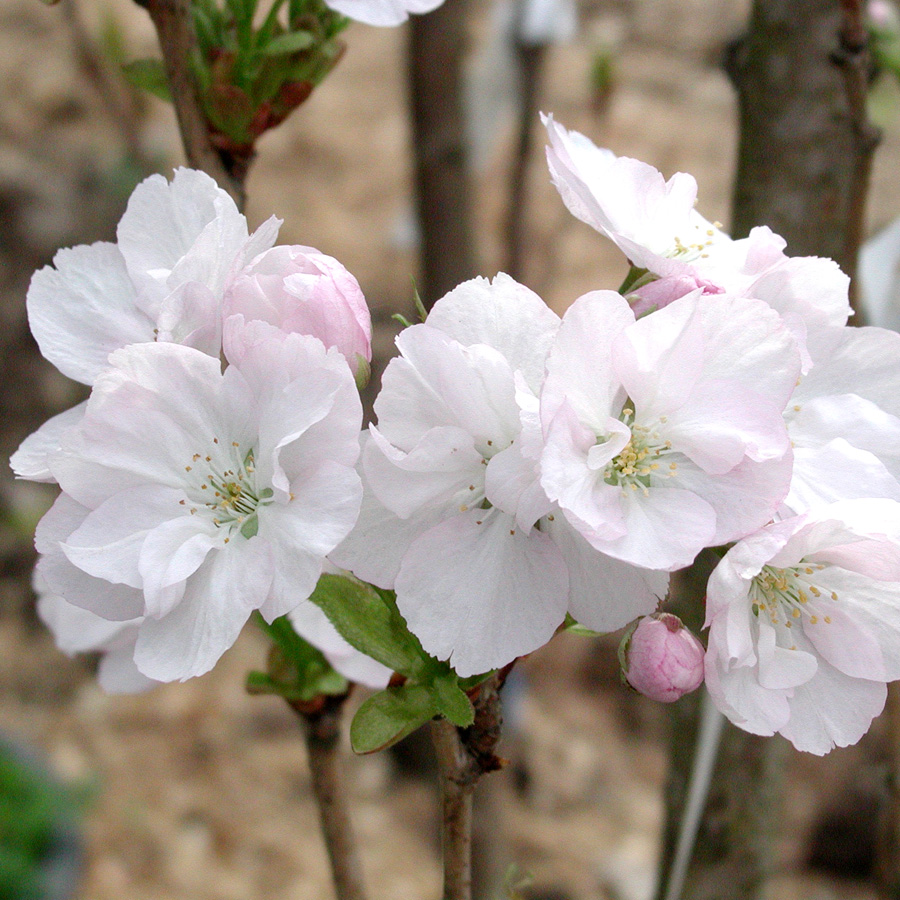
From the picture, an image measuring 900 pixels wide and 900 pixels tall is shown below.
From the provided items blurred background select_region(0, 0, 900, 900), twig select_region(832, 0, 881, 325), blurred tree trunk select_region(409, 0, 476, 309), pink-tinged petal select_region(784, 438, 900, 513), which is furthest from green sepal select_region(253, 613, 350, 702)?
blurred tree trunk select_region(409, 0, 476, 309)

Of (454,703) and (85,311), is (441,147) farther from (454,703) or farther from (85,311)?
(454,703)

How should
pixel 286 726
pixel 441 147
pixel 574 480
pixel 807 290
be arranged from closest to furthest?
pixel 574 480, pixel 807 290, pixel 441 147, pixel 286 726

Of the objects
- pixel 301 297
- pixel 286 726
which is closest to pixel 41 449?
pixel 301 297

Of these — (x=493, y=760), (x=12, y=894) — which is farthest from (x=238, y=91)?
(x=12, y=894)

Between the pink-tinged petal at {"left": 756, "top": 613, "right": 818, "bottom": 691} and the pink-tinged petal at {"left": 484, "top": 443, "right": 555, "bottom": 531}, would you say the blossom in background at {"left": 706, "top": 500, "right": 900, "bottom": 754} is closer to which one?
the pink-tinged petal at {"left": 756, "top": 613, "right": 818, "bottom": 691}

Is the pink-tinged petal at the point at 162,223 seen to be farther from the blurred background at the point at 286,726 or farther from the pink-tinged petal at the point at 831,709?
the blurred background at the point at 286,726
